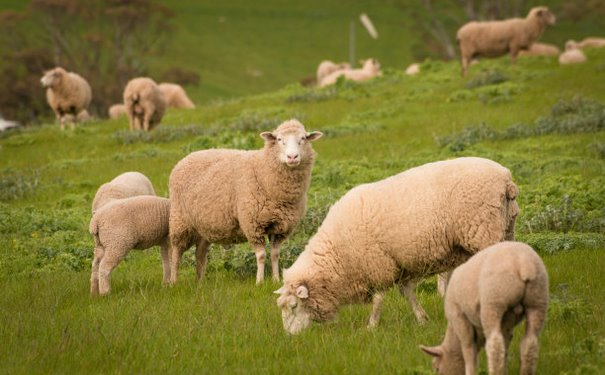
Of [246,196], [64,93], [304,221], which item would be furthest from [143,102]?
[246,196]

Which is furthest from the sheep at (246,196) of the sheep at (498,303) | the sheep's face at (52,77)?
the sheep's face at (52,77)

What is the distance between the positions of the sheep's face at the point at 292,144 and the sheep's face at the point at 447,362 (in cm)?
428

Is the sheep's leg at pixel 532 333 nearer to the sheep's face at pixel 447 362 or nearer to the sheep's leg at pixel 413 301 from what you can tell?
the sheep's face at pixel 447 362

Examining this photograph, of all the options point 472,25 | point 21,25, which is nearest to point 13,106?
point 21,25

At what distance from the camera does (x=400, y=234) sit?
7988 millimetres

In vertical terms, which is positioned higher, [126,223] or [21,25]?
[21,25]

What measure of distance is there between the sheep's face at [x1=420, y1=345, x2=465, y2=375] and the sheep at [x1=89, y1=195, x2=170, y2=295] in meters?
4.95

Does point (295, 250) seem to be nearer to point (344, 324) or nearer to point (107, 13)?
point (344, 324)

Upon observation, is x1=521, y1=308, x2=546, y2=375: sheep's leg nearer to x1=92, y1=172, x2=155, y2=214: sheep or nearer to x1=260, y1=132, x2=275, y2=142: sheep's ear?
x1=260, y1=132, x2=275, y2=142: sheep's ear

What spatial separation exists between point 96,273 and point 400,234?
4.17m

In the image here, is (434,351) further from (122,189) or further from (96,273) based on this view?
(122,189)

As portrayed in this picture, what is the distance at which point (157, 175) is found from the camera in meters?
17.7

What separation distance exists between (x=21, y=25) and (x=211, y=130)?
111 feet

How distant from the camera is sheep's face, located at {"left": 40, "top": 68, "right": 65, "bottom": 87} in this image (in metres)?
24.8
